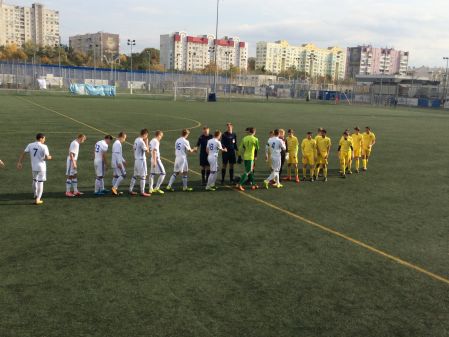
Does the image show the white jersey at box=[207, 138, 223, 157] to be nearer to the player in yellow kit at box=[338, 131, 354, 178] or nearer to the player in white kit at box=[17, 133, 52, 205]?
the player in white kit at box=[17, 133, 52, 205]

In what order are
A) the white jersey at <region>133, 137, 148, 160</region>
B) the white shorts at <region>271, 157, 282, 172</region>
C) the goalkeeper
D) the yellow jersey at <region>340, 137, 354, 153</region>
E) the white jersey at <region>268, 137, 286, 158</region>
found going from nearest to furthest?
the white jersey at <region>133, 137, 148, 160</region>
the goalkeeper
the white jersey at <region>268, 137, 286, 158</region>
the white shorts at <region>271, 157, 282, 172</region>
the yellow jersey at <region>340, 137, 354, 153</region>

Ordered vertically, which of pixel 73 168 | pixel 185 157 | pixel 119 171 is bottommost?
pixel 119 171

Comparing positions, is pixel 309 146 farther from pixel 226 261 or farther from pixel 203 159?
pixel 226 261

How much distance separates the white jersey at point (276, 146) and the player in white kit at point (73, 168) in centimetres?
614

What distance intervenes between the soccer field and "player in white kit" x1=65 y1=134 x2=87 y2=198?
359 millimetres

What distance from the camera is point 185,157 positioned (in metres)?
13.6

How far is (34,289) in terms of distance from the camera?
23.2 feet

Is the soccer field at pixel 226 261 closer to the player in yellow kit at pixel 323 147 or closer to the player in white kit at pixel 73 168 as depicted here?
the player in white kit at pixel 73 168

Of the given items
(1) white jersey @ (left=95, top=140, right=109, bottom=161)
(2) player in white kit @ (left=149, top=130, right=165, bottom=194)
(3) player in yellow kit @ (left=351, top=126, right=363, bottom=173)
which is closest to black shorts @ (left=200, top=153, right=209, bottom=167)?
(2) player in white kit @ (left=149, top=130, right=165, bottom=194)

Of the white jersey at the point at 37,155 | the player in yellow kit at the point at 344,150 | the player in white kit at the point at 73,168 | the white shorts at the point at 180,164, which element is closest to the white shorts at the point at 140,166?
the white shorts at the point at 180,164

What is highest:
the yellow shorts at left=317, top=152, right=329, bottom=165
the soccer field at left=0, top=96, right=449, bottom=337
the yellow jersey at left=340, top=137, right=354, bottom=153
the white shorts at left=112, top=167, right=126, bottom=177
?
the yellow jersey at left=340, top=137, right=354, bottom=153

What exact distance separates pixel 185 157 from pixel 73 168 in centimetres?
344

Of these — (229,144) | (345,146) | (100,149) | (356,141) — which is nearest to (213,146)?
(229,144)

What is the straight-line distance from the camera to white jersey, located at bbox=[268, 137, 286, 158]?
14.3m
